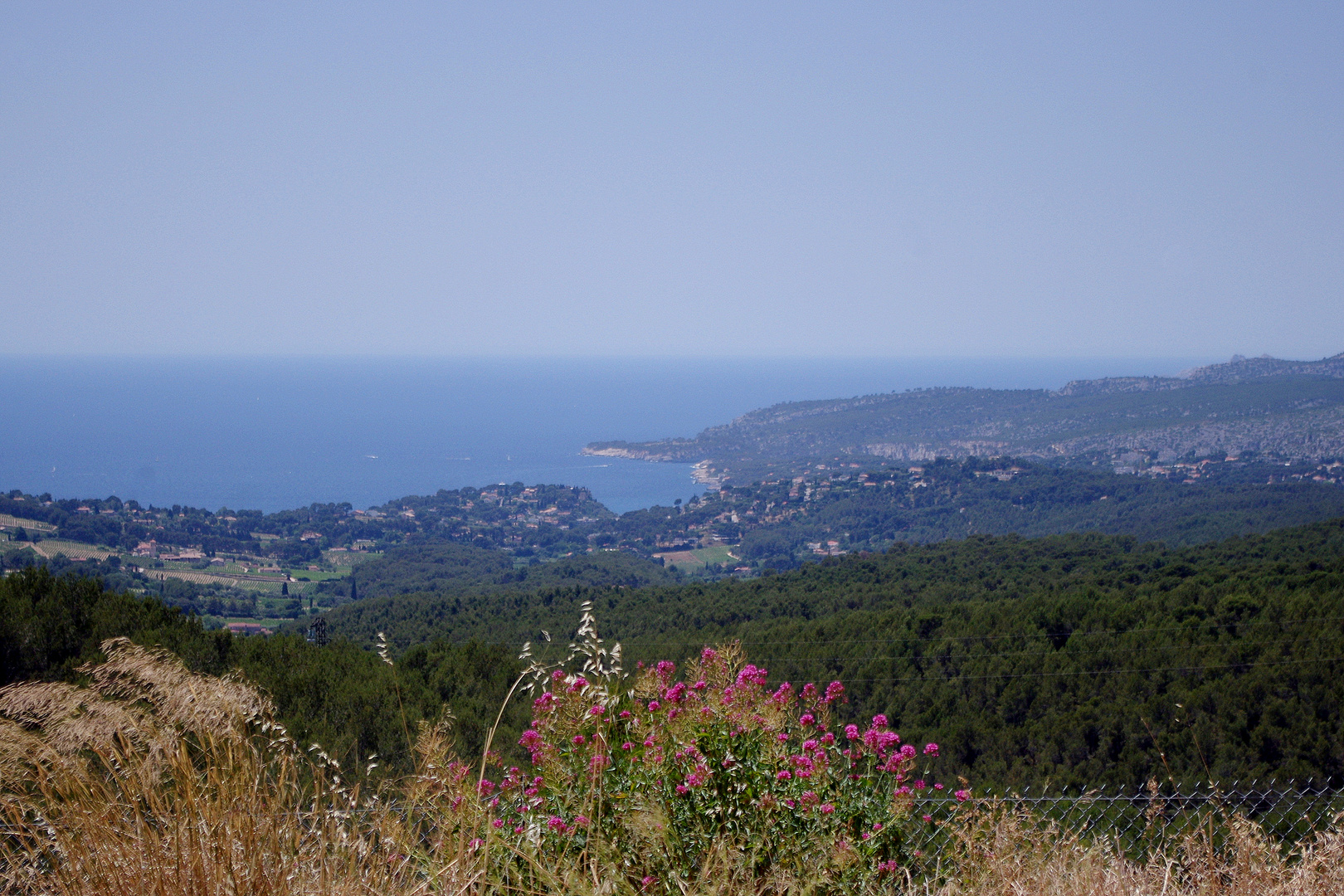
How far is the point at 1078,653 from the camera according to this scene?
12344 millimetres

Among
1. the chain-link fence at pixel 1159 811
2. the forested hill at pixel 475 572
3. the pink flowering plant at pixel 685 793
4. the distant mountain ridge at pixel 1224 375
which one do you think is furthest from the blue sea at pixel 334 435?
the pink flowering plant at pixel 685 793

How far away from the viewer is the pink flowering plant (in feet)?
5.80

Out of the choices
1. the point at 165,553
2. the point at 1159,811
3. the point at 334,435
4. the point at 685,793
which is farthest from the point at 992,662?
the point at 334,435

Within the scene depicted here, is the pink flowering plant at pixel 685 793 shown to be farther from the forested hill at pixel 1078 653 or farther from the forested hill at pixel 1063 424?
the forested hill at pixel 1063 424

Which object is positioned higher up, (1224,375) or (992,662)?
(1224,375)

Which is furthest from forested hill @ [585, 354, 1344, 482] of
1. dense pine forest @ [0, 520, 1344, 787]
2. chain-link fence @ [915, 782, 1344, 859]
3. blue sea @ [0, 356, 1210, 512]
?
chain-link fence @ [915, 782, 1344, 859]

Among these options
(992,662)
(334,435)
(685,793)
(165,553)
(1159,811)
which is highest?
(685,793)

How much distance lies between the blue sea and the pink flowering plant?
73.9 metres

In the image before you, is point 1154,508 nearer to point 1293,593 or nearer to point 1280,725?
point 1293,593

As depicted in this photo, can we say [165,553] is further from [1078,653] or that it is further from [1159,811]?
[1159,811]

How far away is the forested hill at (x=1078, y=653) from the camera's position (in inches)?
363

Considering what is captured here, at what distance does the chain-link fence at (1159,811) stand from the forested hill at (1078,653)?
1.80 feet

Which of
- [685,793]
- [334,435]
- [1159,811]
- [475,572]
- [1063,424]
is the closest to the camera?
[685,793]

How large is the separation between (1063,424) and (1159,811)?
93718 millimetres
